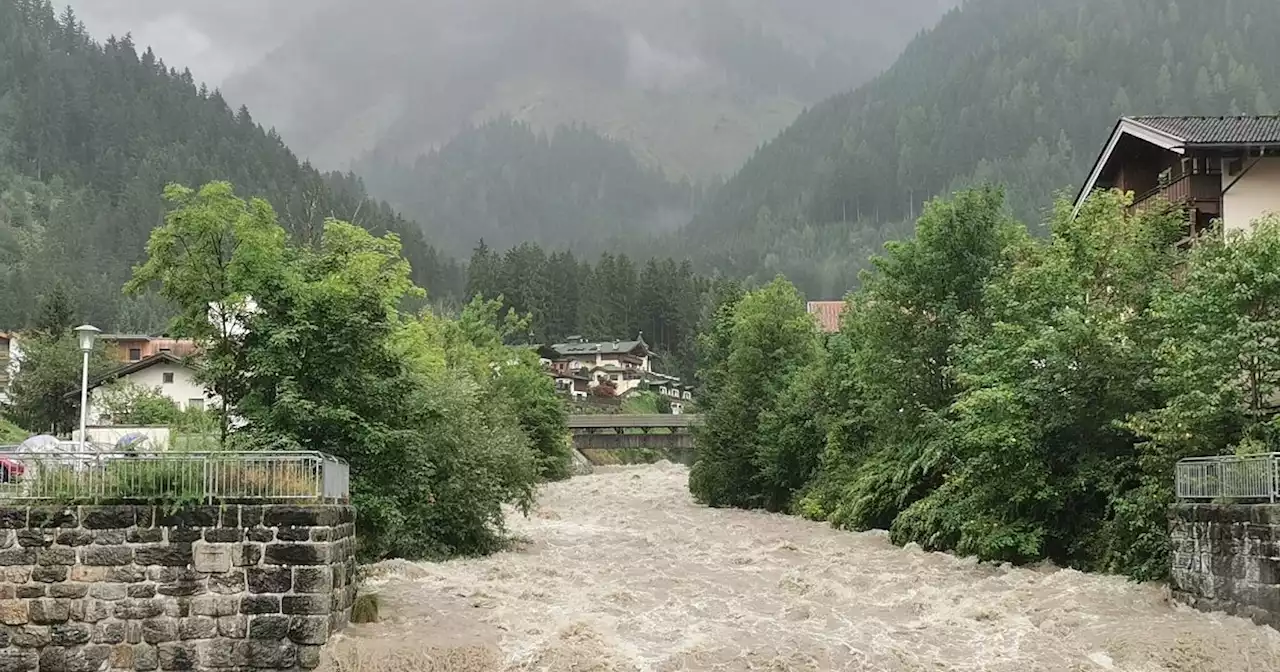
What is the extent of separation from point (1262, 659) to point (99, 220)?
179 meters

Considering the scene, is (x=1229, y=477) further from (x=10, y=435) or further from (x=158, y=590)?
(x=10, y=435)

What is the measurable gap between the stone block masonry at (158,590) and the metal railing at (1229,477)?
46.3 feet

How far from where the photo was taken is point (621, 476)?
255ft

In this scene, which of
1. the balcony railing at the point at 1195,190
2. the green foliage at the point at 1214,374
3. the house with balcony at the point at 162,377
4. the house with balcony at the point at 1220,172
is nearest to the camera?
the green foliage at the point at 1214,374

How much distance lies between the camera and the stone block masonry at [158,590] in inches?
579

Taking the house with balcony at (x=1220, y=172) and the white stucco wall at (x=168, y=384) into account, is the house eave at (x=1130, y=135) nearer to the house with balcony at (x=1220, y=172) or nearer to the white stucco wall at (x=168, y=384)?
the house with balcony at (x=1220, y=172)

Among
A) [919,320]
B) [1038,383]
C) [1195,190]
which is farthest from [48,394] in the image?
[1195,190]

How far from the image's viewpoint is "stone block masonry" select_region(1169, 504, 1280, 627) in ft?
52.6

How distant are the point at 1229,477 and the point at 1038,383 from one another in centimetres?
669

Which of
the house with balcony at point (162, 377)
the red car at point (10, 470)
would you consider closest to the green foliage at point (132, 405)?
the house with balcony at point (162, 377)

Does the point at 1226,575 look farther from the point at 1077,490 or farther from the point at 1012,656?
the point at 1077,490

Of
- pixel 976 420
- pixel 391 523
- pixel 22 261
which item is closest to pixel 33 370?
pixel 391 523

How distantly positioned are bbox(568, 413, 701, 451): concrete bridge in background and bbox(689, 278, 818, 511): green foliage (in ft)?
96.4

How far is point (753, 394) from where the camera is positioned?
169 feet
